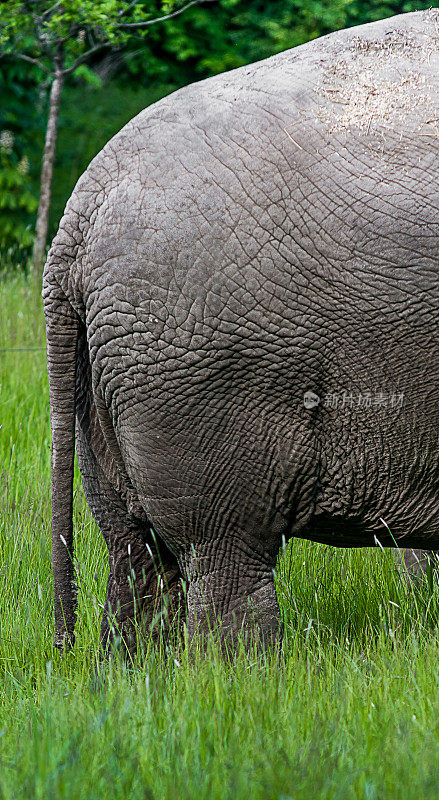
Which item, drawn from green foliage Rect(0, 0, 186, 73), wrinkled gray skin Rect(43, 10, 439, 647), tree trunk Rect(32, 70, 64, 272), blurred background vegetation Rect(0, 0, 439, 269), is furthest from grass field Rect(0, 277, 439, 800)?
blurred background vegetation Rect(0, 0, 439, 269)

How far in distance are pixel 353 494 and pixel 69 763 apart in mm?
1174

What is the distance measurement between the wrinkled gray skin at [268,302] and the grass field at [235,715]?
0.36 metres

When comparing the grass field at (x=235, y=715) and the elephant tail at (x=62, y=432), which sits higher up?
the elephant tail at (x=62, y=432)

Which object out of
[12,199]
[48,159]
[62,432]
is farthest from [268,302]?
[12,199]

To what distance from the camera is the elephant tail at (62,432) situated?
2.97 m

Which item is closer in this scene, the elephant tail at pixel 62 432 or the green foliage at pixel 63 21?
the elephant tail at pixel 62 432

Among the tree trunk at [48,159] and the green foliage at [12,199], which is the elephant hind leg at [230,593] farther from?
the green foliage at [12,199]

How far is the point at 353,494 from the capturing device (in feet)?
9.23

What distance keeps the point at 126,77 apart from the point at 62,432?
1138cm

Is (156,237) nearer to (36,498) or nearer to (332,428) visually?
(332,428)

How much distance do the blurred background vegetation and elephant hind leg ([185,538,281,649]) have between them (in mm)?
7884

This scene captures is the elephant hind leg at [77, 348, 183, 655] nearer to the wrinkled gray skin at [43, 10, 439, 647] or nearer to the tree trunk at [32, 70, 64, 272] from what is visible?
the wrinkled gray skin at [43, 10, 439, 647]

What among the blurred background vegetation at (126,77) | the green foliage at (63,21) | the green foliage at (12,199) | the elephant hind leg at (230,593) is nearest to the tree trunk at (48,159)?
the green foliage at (63,21)

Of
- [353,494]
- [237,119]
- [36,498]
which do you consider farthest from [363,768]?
[36,498]
